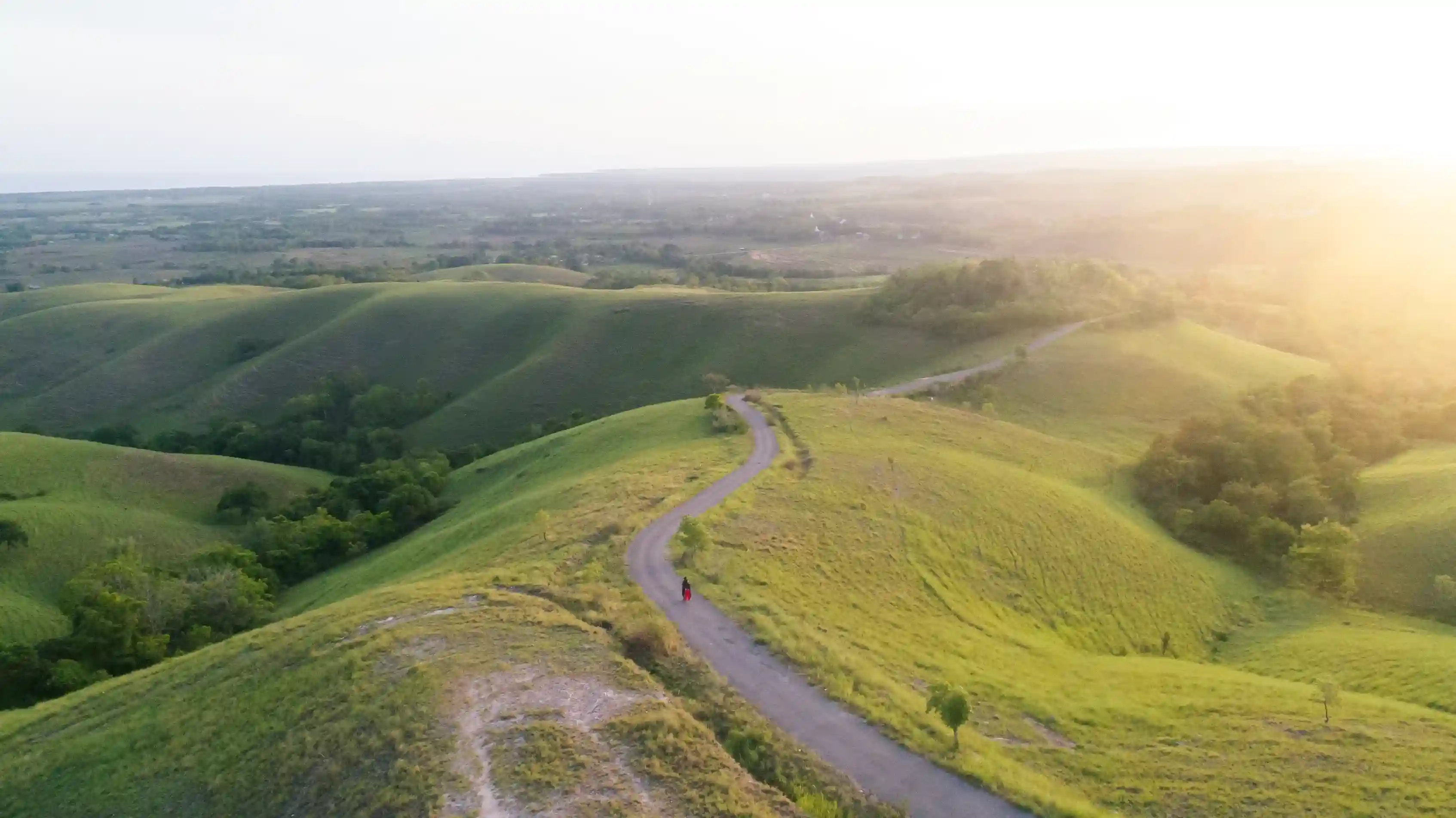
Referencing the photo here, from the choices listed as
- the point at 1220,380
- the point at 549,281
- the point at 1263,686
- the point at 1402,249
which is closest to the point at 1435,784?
the point at 1263,686

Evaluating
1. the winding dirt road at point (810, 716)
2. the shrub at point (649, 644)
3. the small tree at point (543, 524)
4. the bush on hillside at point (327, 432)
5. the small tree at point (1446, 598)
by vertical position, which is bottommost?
the bush on hillside at point (327, 432)

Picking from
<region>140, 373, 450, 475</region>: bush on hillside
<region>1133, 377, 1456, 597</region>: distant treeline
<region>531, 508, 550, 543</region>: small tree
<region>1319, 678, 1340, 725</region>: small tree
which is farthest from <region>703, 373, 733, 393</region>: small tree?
<region>1319, 678, 1340, 725</region>: small tree

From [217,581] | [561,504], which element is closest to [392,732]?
[561,504]

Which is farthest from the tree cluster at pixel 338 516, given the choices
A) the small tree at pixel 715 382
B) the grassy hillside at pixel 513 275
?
the grassy hillside at pixel 513 275

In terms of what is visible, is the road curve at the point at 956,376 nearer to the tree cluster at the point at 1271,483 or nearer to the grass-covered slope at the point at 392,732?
the tree cluster at the point at 1271,483

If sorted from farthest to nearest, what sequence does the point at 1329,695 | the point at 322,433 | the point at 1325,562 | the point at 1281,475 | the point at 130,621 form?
1. the point at 322,433
2. the point at 1281,475
3. the point at 1325,562
4. the point at 130,621
5. the point at 1329,695

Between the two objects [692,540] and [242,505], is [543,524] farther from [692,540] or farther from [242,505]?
[242,505]
